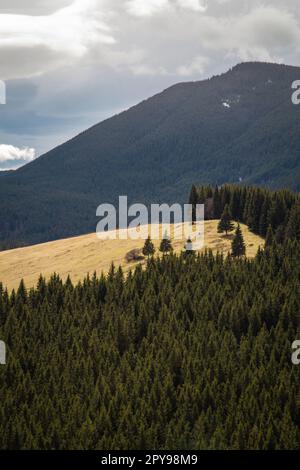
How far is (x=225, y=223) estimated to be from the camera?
173 meters

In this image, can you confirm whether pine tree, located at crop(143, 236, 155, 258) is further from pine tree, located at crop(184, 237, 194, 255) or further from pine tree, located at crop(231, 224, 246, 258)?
pine tree, located at crop(231, 224, 246, 258)

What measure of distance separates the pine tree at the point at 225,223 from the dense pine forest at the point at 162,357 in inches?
581

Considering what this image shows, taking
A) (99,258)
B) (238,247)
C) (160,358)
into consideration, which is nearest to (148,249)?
(99,258)

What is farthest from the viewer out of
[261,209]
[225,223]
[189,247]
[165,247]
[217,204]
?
[217,204]

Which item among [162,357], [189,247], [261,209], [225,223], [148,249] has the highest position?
[261,209]

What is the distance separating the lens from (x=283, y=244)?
520ft

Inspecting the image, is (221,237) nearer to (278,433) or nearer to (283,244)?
(283,244)

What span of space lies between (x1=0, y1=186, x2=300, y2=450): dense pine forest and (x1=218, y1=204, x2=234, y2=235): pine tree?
1476cm

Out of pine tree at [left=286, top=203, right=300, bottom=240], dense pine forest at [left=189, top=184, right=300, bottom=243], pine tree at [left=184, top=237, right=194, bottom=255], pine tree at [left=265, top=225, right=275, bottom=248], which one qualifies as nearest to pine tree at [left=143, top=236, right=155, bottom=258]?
pine tree at [left=184, top=237, right=194, bottom=255]

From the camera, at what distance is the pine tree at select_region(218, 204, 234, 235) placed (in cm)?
17188

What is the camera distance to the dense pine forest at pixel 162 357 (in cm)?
8575

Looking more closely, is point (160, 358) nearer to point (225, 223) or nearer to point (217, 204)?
point (225, 223)

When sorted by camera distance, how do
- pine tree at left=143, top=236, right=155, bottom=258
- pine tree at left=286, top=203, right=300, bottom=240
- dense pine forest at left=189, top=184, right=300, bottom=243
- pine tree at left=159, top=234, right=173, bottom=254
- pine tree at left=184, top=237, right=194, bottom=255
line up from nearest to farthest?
1. pine tree at left=286, top=203, right=300, bottom=240
2. pine tree at left=184, top=237, right=194, bottom=255
3. dense pine forest at left=189, top=184, right=300, bottom=243
4. pine tree at left=159, top=234, right=173, bottom=254
5. pine tree at left=143, top=236, right=155, bottom=258

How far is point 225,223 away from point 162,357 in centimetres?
7474
